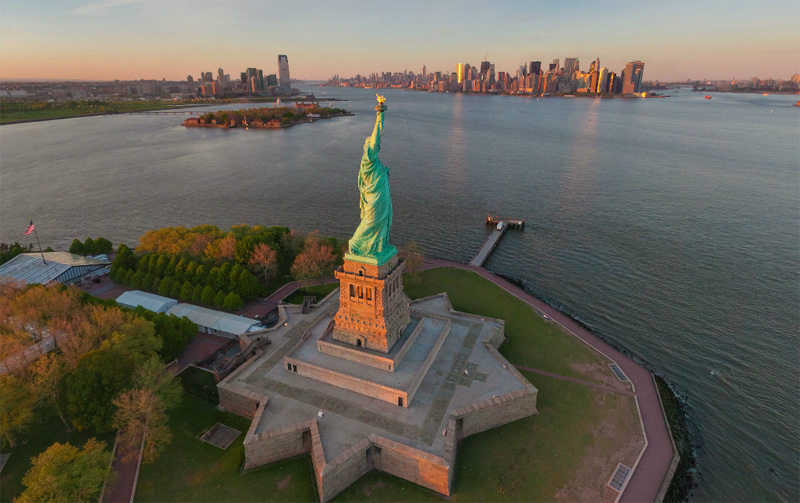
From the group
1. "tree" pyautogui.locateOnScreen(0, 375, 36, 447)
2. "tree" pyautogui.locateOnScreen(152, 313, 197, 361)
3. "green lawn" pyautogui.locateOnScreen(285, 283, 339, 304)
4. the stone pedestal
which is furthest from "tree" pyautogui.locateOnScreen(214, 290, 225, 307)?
"tree" pyautogui.locateOnScreen(0, 375, 36, 447)

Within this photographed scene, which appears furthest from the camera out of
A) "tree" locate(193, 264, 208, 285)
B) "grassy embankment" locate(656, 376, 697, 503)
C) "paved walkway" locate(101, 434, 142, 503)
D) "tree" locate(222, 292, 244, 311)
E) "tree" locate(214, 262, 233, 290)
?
"tree" locate(193, 264, 208, 285)

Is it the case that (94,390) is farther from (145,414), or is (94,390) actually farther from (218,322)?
(218,322)

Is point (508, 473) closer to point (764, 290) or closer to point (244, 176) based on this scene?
point (764, 290)

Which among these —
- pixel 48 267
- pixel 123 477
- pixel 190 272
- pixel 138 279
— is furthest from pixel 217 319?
pixel 48 267

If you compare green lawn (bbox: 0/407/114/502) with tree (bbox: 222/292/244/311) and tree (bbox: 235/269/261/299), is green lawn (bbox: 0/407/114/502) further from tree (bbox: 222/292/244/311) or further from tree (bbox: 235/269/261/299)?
tree (bbox: 235/269/261/299)

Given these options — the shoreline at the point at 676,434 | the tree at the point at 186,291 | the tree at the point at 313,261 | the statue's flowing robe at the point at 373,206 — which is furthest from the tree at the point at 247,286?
the shoreline at the point at 676,434

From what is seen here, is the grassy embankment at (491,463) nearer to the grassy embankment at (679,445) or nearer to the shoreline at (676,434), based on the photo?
the shoreline at (676,434)
